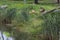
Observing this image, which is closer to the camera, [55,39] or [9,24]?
[55,39]

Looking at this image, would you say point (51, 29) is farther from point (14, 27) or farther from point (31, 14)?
point (14, 27)

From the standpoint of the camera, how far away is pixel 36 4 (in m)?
1.48

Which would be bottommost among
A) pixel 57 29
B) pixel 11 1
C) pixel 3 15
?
pixel 57 29

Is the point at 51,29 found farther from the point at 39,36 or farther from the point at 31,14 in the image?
the point at 31,14

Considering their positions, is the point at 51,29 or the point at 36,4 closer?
the point at 51,29

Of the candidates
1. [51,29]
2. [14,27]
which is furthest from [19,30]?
[51,29]

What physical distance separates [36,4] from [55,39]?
0.40 metres

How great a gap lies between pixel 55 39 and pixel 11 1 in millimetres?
596

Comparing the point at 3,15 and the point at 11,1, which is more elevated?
the point at 11,1

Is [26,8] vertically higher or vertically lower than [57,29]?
higher

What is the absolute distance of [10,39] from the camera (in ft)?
4.79

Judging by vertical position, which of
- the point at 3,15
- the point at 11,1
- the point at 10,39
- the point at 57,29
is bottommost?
the point at 10,39

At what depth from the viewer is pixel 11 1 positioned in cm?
154

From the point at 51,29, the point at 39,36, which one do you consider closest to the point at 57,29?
the point at 51,29
